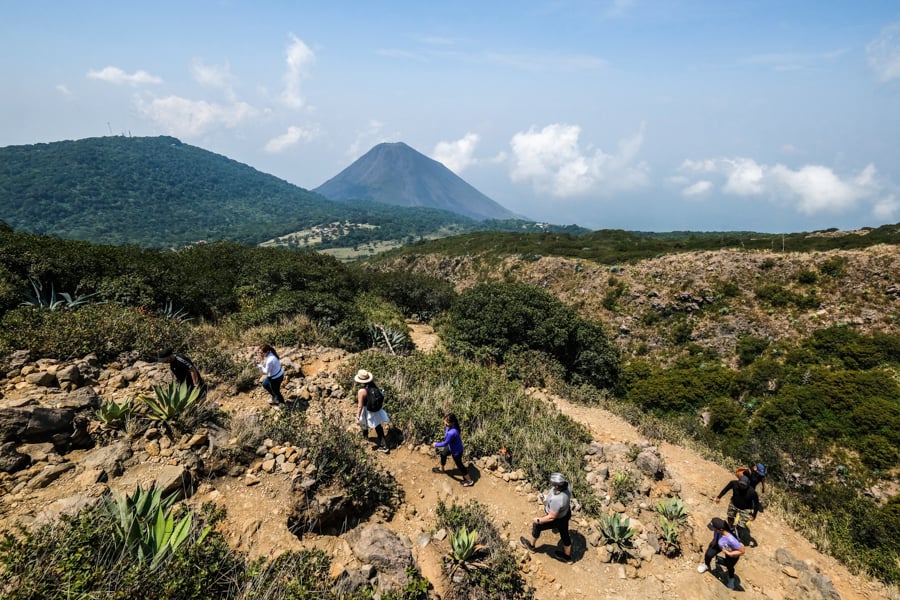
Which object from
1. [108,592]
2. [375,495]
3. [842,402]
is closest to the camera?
[108,592]

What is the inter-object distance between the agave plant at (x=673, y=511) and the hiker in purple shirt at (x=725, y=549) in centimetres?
61

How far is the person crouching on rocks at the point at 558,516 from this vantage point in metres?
4.99

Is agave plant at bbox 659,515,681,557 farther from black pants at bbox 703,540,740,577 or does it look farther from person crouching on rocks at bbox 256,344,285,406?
person crouching on rocks at bbox 256,344,285,406

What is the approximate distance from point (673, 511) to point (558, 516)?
8.51 ft

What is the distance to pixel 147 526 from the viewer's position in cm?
330

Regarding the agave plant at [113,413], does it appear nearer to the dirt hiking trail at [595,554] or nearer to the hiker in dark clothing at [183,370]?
the hiker in dark clothing at [183,370]

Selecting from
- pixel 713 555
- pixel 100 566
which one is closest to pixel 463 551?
pixel 100 566

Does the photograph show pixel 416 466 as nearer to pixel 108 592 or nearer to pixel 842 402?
pixel 108 592

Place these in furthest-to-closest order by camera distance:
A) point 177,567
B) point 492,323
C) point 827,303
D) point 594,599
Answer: point 827,303 → point 492,323 → point 594,599 → point 177,567

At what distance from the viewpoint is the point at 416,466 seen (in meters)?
6.27

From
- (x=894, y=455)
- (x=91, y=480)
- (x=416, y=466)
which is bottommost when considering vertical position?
(x=894, y=455)

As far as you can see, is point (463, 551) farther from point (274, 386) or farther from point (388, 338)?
point (388, 338)

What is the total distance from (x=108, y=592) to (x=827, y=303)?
27628mm

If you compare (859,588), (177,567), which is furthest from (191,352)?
(859,588)
